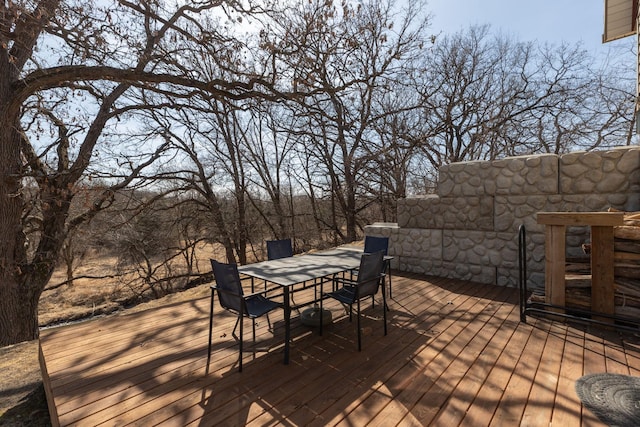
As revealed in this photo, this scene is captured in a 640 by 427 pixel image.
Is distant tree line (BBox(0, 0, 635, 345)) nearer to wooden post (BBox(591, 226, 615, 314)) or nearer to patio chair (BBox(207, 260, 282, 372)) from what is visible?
patio chair (BBox(207, 260, 282, 372))

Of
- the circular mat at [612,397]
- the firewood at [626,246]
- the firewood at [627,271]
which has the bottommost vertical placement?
the circular mat at [612,397]

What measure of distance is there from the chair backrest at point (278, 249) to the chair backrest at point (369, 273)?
4.84 feet

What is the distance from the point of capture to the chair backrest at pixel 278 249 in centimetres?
387

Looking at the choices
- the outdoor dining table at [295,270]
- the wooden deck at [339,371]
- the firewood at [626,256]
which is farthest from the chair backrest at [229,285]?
the firewood at [626,256]

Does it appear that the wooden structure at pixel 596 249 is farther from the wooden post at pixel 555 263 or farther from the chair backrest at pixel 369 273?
the chair backrest at pixel 369 273

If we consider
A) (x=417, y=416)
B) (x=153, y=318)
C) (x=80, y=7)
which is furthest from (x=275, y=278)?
(x=80, y=7)

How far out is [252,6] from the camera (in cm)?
493

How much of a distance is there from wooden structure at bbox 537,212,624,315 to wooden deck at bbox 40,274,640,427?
311 mm

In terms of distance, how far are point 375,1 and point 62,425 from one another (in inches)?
443

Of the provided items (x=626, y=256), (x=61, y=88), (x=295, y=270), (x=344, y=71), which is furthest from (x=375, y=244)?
(x=61, y=88)

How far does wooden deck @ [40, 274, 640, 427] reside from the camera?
182cm

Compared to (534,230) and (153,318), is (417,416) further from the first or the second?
(534,230)

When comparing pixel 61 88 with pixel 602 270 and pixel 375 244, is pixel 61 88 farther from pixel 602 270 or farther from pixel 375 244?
pixel 602 270

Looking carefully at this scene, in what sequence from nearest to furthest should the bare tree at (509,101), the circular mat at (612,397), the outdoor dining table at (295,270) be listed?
the circular mat at (612,397), the outdoor dining table at (295,270), the bare tree at (509,101)
